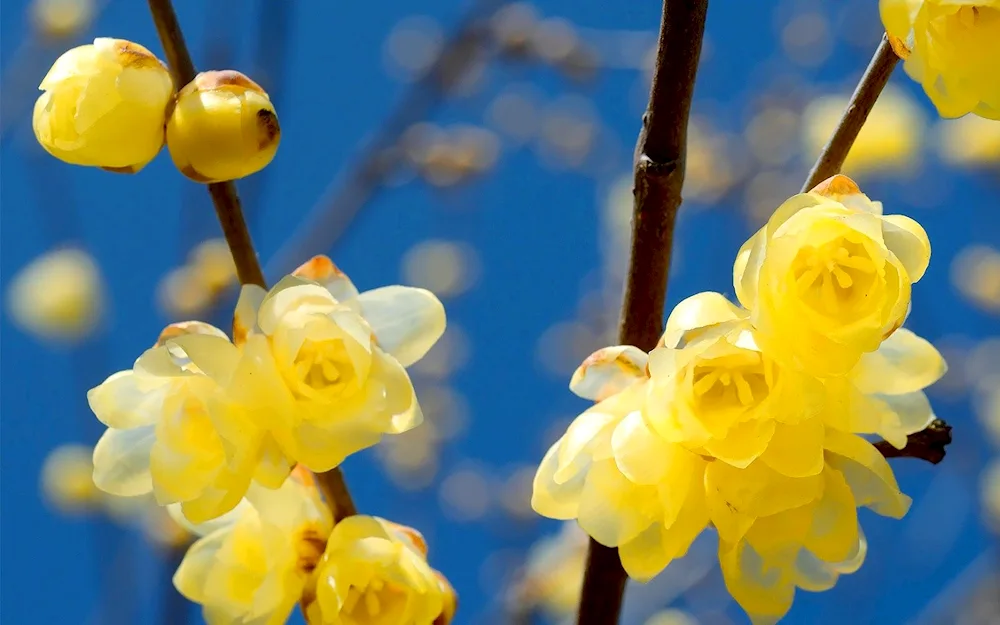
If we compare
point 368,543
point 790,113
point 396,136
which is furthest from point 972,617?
point 368,543

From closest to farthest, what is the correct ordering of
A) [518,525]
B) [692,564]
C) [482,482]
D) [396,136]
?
[396,136]
[692,564]
[518,525]
[482,482]

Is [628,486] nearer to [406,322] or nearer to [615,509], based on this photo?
[615,509]

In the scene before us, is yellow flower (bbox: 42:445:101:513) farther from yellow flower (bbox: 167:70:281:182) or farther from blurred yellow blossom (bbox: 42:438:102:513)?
yellow flower (bbox: 167:70:281:182)

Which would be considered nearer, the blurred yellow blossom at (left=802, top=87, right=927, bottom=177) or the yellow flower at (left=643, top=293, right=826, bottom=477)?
the yellow flower at (left=643, top=293, right=826, bottom=477)

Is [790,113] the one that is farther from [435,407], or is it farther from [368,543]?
[368,543]

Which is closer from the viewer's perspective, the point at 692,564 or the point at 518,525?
the point at 692,564

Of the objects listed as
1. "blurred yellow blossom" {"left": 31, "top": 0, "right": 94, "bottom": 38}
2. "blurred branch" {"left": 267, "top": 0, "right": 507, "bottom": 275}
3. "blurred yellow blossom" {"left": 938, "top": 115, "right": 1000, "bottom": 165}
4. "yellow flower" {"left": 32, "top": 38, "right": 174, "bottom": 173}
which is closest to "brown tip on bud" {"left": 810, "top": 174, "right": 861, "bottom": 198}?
"yellow flower" {"left": 32, "top": 38, "right": 174, "bottom": 173}

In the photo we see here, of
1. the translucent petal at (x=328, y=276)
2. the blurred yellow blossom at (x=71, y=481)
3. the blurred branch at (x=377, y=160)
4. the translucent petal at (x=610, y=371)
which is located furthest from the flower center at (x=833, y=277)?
the blurred yellow blossom at (x=71, y=481)
